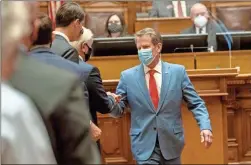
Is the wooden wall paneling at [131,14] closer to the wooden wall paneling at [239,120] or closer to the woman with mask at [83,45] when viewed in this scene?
the wooden wall paneling at [239,120]

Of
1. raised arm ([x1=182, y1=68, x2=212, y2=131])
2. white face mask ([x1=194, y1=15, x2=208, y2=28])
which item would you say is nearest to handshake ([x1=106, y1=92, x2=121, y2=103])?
raised arm ([x1=182, y1=68, x2=212, y2=131])

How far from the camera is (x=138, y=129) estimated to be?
116 inches

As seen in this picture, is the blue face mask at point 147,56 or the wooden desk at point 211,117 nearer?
the blue face mask at point 147,56

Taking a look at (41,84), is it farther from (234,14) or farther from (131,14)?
(131,14)

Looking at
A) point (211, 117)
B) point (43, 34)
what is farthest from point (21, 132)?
point (211, 117)

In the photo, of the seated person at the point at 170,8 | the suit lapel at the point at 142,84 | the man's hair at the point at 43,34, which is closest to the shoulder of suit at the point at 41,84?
the man's hair at the point at 43,34

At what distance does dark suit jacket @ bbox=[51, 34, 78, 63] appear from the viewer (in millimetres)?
2438

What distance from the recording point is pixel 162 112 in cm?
294

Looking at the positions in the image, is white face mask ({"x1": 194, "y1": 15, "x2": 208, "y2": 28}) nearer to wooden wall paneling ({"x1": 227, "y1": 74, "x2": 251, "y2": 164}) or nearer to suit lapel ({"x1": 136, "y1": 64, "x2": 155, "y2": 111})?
wooden wall paneling ({"x1": 227, "y1": 74, "x2": 251, "y2": 164})

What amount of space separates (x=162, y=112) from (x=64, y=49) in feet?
2.41

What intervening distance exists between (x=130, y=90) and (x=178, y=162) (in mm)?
471

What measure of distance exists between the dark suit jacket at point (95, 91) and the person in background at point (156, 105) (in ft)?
0.79

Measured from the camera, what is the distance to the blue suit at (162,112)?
2908 millimetres

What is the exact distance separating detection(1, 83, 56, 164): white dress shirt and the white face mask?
4131 mm
